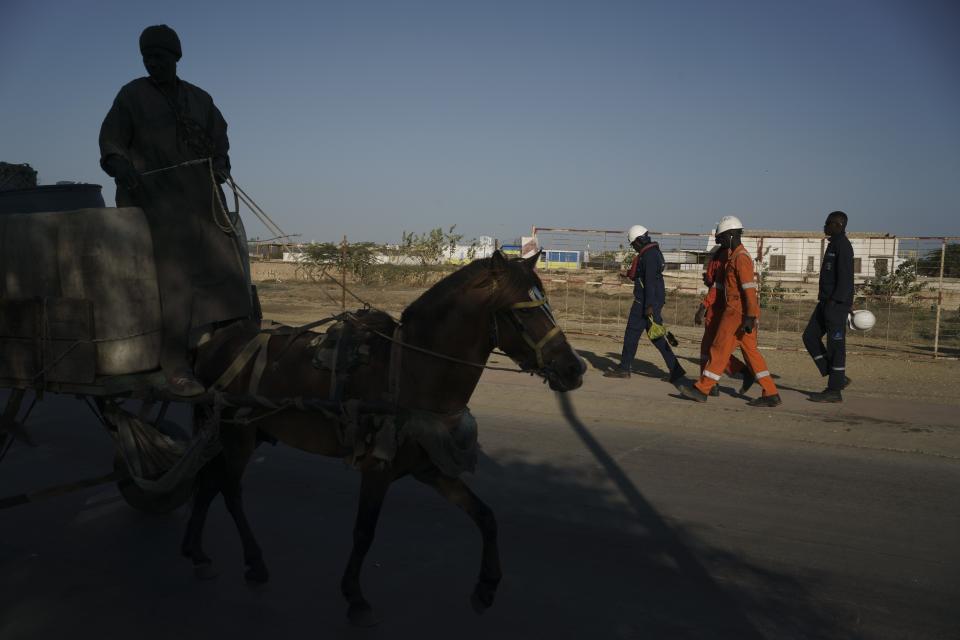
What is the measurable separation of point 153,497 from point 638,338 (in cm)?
779

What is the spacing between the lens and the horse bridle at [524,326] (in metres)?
3.82

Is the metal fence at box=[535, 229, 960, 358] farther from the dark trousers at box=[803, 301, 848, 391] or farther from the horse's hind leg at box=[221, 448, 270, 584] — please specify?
the horse's hind leg at box=[221, 448, 270, 584]

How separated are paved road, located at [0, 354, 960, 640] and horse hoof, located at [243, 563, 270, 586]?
0.06 meters

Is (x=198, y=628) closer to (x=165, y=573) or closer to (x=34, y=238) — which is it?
(x=165, y=573)

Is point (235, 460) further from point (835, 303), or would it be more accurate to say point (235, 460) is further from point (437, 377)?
point (835, 303)

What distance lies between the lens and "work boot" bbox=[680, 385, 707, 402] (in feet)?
31.4

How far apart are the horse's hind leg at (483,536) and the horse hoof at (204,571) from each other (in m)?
1.57

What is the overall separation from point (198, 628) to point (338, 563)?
964 mm

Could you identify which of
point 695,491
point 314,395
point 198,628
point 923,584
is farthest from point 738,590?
point 198,628

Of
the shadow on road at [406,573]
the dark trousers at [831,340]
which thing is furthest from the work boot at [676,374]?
the shadow on road at [406,573]

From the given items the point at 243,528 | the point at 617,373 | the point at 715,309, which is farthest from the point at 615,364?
the point at 243,528

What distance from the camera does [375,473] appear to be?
13.0ft

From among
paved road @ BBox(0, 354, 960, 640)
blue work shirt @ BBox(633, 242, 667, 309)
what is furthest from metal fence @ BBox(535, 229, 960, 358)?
paved road @ BBox(0, 354, 960, 640)

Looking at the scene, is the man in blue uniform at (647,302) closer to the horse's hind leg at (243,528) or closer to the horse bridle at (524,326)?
the horse bridle at (524,326)
